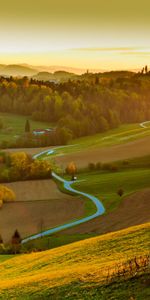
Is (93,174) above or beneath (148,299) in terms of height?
beneath

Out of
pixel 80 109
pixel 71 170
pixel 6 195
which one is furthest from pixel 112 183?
pixel 80 109

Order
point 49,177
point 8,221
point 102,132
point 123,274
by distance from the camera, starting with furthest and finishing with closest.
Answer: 1. point 102,132
2. point 49,177
3. point 8,221
4. point 123,274

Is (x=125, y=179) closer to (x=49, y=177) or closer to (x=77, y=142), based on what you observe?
(x=49, y=177)

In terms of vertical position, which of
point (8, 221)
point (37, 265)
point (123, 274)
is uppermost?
point (123, 274)

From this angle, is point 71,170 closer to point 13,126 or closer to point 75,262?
point 13,126

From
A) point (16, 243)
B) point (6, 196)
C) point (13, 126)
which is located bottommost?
point (6, 196)

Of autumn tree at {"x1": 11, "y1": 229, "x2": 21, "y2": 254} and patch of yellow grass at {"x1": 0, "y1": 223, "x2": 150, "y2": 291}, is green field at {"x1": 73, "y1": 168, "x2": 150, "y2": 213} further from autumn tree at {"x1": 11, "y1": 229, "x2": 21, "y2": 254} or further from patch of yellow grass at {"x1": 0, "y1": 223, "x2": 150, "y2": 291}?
patch of yellow grass at {"x1": 0, "y1": 223, "x2": 150, "y2": 291}

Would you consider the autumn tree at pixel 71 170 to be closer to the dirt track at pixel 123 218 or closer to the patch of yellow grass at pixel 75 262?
the dirt track at pixel 123 218

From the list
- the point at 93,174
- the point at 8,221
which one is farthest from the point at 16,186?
the point at 8,221
